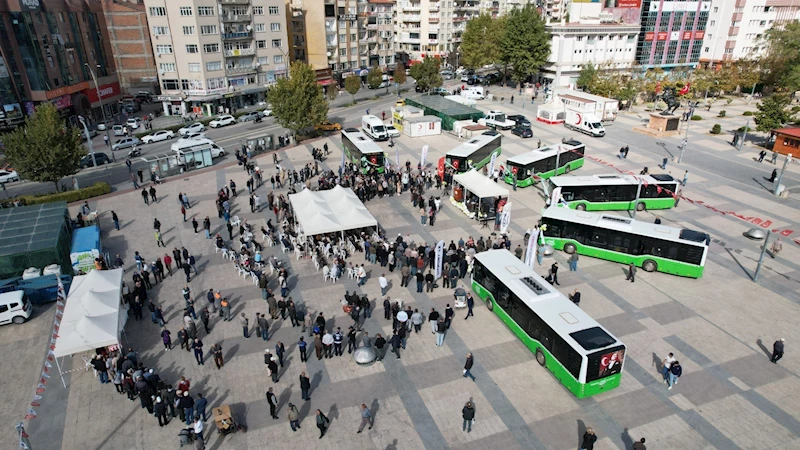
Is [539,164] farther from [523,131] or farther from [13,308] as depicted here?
[13,308]

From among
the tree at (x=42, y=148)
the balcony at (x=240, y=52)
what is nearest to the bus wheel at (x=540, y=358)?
the tree at (x=42, y=148)

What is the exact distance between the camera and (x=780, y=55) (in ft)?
228

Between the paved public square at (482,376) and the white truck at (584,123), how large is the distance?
84.5 ft

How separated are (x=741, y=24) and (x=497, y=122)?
6052 centimetres

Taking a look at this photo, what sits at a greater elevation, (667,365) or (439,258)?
(439,258)

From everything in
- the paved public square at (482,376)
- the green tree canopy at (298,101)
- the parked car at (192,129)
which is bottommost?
the paved public square at (482,376)

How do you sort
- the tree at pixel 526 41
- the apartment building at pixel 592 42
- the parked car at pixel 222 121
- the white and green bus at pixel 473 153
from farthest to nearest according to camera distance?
the apartment building at pixel 592 42
the tree at pixel 526 41
the parked car at pixel 222 121
the white and green bus at pixel 473 153

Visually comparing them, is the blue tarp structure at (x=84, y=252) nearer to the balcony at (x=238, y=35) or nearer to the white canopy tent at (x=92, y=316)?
the white canopy tent at (x=92, y=316)

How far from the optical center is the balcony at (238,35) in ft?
223

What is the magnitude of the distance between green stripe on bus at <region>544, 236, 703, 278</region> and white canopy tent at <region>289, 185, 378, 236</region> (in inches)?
403

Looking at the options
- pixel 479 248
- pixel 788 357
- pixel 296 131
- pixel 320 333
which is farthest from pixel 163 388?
pixel 296 131

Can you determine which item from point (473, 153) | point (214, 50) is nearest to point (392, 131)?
point (473, 153)

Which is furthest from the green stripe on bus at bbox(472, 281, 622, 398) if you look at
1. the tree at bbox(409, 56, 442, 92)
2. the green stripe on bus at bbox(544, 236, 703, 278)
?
the tree at bbox(409, 56, 442, 92)

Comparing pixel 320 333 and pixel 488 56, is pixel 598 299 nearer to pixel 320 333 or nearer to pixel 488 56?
pixel 320 333
